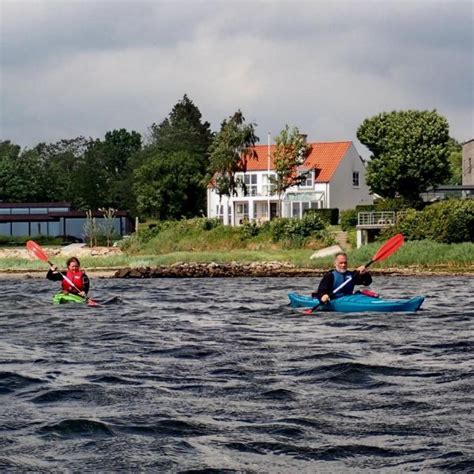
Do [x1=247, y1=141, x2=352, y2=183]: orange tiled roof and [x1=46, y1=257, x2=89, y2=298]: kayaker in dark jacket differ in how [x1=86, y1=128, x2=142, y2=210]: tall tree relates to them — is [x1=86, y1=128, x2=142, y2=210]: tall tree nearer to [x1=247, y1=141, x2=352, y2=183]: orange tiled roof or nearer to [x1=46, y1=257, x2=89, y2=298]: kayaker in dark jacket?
[x1=247, y1=141, x2=352, y2=183]: orange tiled roof

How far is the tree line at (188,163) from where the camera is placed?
2440 inches

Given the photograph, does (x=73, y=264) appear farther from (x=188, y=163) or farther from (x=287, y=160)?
(x=188, y=163)

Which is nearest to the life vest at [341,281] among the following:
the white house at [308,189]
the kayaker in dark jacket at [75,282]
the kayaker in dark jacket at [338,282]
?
the kayaker in dark jacket at [338,282]

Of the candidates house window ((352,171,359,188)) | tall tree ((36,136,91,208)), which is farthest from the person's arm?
tall tree ((36,136,91,208))

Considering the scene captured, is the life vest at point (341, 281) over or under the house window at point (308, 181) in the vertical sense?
under

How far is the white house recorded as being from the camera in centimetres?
6969

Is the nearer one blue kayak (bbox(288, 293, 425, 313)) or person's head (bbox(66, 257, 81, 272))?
blue kayak (bbox(288, 293, 425, 313))

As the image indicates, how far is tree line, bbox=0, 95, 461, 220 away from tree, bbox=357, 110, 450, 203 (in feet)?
0.20

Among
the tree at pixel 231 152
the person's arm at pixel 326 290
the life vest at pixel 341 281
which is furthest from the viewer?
the tree at pixel 231 152

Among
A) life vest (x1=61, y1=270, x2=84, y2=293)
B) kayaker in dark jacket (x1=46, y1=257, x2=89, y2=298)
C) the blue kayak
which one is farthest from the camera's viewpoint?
life vest (x1=61, y1=270, x2=84, y2=293)

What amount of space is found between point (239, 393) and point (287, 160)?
5299 centimetres

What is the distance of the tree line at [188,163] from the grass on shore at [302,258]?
46.7ft

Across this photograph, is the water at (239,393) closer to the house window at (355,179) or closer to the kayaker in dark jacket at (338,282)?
the kayaker in dark jacket at (338,282)

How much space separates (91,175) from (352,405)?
99073 millimetres
